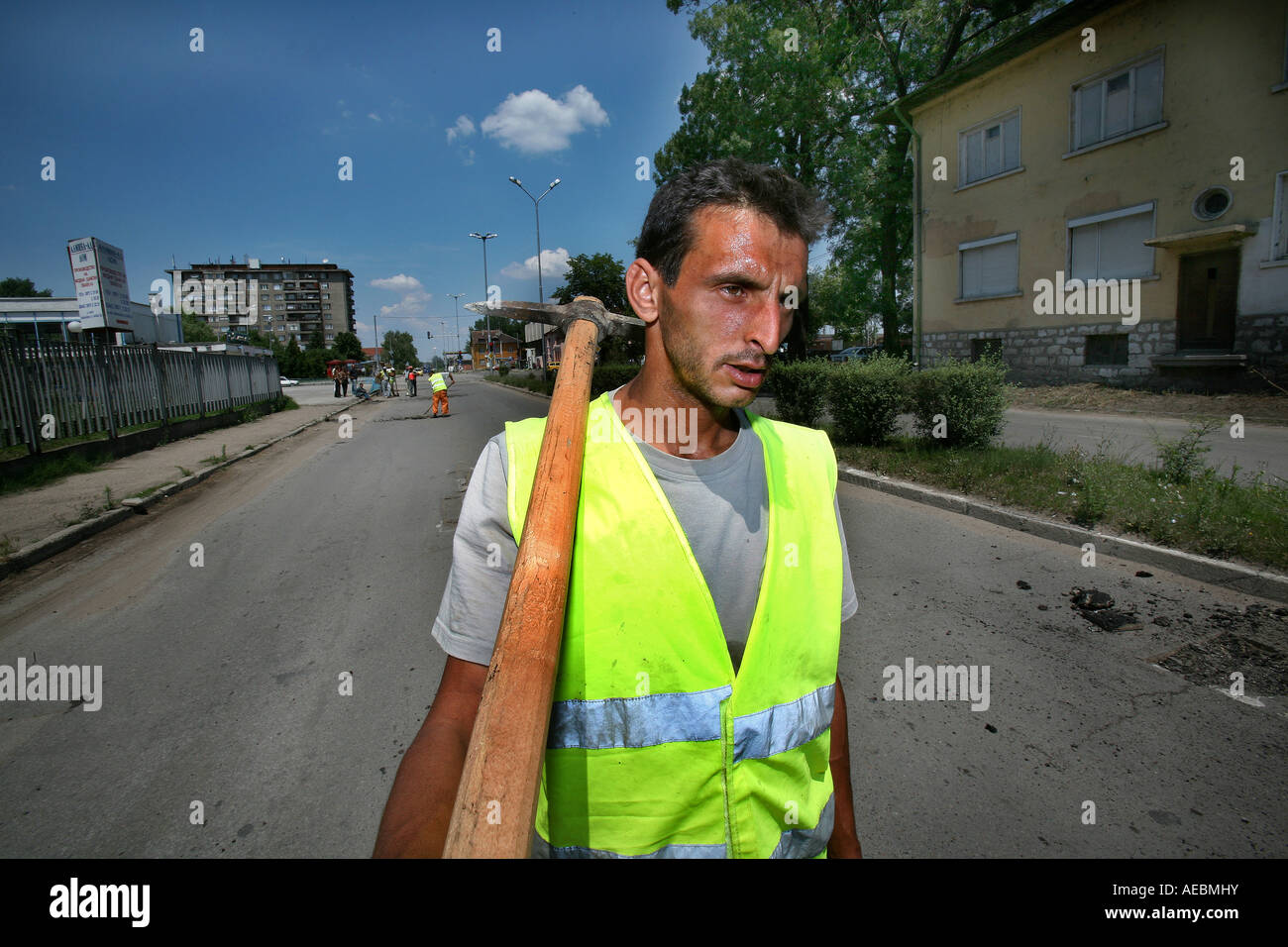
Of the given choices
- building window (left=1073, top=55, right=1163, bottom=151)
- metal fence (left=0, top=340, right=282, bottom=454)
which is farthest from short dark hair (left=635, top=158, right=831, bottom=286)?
building window (left=1073, top=55, right=1163, bottom=151)

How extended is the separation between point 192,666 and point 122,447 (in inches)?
474

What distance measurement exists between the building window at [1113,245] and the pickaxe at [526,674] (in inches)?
758

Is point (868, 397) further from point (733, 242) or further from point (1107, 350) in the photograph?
point (1107, 350)

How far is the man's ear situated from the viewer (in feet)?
5.01

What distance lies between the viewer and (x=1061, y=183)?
17047 mm

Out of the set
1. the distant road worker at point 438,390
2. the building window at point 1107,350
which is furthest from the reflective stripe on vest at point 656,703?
the distant road worker at point 438,390

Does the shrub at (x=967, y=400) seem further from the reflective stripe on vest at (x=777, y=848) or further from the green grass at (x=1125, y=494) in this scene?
the reflective stripe on vest at (x=777, y=848)

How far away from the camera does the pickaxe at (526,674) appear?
2.43ft

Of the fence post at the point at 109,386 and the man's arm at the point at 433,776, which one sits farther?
the fence post at the point at 109,386

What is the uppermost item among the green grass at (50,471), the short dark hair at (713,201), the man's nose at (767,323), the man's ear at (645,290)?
the short dark hair at (713,201)

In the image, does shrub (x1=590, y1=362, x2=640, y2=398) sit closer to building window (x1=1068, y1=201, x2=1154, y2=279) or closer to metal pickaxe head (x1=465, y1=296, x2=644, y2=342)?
building window (x1=1068, y1=201, x2=1154, y2=279)

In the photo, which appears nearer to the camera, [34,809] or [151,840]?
[151,840]
